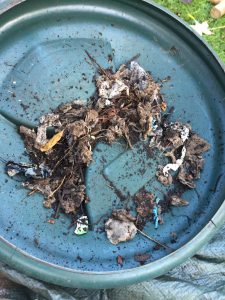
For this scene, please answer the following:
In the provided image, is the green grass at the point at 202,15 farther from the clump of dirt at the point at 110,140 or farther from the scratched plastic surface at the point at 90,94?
the clump of dirt at the point at 110,140

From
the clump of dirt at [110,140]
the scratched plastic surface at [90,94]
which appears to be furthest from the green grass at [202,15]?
the clump of dirt at [110,140]

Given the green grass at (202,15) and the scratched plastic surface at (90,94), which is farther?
the green grass at (202,15)

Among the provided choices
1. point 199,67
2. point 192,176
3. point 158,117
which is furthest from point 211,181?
point 199,67

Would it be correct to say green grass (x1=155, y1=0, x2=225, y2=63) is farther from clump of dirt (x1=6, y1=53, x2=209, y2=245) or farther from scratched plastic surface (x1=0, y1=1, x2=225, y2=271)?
clump of dirt (x1=6, y1=53, x2=209, y2=245)

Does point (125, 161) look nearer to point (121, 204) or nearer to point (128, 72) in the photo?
point (121, 204)

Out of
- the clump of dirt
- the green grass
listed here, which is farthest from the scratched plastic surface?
the green grass
